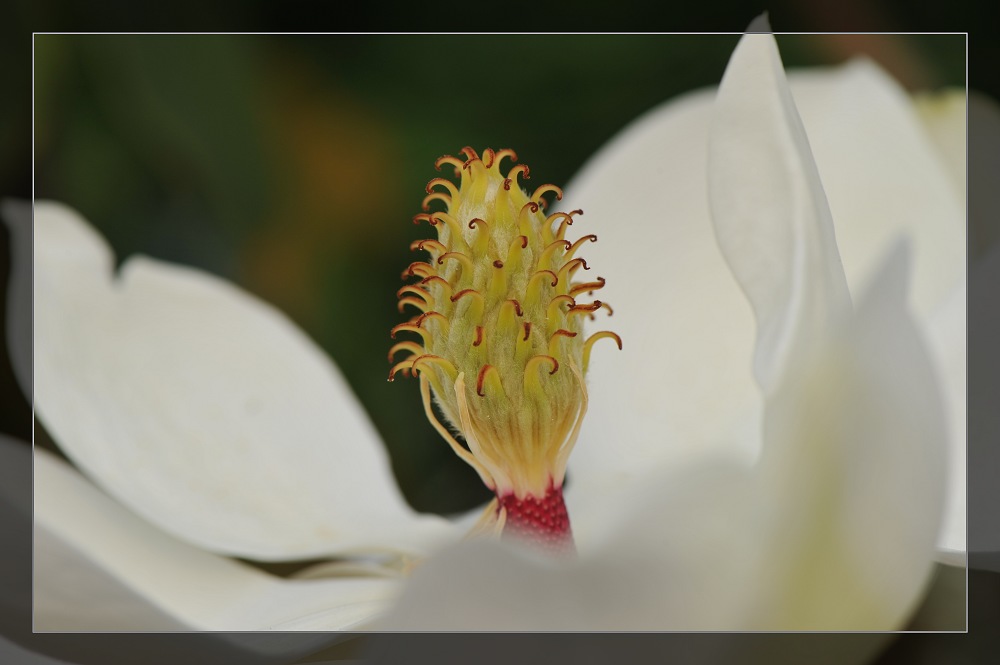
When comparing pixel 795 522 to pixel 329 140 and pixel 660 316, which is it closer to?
pixel 660 316

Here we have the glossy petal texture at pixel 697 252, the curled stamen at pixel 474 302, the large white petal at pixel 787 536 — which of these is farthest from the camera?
the glossy petal texture at pixel 697 252

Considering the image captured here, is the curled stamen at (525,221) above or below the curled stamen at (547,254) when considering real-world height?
above

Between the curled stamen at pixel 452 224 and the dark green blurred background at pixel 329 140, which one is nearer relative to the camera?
the curled stamen at pixel 452 224

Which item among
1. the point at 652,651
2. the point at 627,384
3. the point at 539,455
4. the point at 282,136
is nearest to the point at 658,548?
the point at 652,651

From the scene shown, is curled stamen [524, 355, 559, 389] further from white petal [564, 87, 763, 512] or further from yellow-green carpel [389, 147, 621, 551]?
white petal [564, 87, 763, 512]

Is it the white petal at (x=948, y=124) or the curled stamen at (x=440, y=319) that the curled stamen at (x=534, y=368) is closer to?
the curled stamen at (x=440, y=319)

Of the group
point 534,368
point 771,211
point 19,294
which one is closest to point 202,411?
point 19,294

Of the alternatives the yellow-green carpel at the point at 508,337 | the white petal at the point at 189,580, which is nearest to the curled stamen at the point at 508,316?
the yellow-green carpel at the point at 508,337
